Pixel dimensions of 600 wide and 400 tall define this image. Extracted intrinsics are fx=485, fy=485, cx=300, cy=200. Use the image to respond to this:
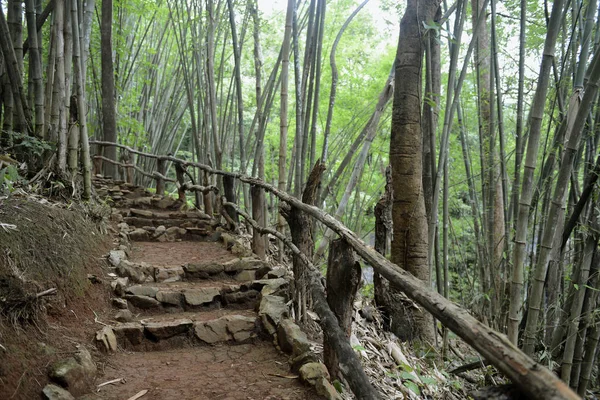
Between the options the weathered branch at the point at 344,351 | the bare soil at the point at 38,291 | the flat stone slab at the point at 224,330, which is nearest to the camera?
the weathered branch at the point at 344,351

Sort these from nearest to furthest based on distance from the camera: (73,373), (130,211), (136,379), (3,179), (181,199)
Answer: (73,373) → (136,379) → (3,179) → (130,211) → (181,199)

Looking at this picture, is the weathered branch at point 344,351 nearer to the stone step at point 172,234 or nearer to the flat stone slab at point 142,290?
the flat stone slab at point 142,290

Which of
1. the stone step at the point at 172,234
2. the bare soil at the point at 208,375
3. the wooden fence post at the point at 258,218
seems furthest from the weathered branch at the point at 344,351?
the stone step at the point at 172,234

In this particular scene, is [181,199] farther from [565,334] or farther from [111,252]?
[565,334]

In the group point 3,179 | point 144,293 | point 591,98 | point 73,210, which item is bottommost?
point 144,293

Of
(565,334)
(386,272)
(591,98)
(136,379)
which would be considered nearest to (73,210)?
(136,379)

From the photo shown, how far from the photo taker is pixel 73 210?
328 cm

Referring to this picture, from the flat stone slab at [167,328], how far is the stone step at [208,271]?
2.31 ft

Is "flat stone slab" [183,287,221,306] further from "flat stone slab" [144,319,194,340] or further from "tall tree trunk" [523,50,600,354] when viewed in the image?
"tall tree trunk" [523,50,600,354]

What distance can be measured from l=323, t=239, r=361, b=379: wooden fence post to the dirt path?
184 mm

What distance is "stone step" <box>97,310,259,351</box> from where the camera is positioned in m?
2.54

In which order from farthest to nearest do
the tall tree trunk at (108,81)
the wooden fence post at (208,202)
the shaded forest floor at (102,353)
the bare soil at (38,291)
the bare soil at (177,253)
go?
the tall tree trunk at (108,81)
the wooden fence post at (208,202)
the bare soil at (177,253)
the shaded forest floor at (102,353)
the bare soil at (38,291)

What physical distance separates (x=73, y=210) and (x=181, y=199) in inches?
96.8

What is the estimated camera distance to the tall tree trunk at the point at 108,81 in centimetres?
646
